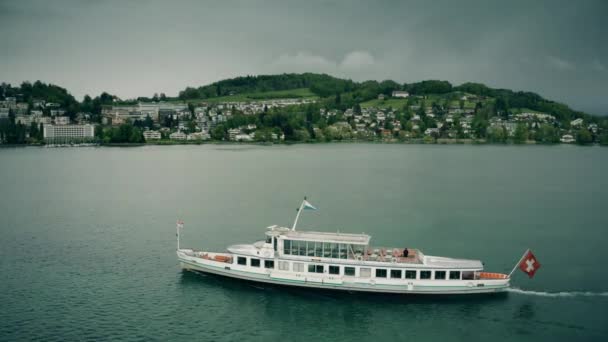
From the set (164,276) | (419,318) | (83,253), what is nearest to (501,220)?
(419,318)

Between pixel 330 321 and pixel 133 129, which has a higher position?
pixel 133 129

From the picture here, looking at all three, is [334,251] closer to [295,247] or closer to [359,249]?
[359,249]

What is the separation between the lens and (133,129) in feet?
580

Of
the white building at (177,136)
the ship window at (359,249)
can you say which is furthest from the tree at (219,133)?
the ship window at (359,249)

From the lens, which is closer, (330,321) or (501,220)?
(330,321)

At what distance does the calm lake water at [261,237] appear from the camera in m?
25.9

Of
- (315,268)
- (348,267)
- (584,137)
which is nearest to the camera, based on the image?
(348,267)

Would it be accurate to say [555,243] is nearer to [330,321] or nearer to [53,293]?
[330,321]

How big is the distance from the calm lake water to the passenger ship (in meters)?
0.77

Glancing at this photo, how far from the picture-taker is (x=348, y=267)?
2892 cm

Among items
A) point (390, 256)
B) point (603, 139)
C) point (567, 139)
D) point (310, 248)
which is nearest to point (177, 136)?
point (567, 139)

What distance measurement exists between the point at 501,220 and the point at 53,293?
133 ft

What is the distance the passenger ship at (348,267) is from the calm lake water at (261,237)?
2.53 feet

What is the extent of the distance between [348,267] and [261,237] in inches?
580
